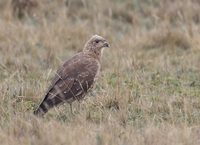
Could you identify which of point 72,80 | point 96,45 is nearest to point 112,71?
point 96,45

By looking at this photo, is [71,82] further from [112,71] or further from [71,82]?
[112,71]

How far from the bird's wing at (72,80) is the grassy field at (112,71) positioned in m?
0.20

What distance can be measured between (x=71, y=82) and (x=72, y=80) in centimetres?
3

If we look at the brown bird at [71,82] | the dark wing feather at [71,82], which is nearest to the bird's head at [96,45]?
the brown bird at [71,82]

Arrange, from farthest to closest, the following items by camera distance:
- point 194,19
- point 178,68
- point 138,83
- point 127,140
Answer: point 194,19 → point 178,68 → point 138,83 → point 127,140

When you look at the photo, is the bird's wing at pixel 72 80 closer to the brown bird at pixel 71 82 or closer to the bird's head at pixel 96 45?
the brown bird at pixel 71 82

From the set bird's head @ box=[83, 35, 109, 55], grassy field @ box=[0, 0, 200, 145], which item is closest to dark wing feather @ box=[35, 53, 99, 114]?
grassy field @ box=[0, 0, 200, 145]

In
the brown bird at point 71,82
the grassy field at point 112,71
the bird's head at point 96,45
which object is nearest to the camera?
the grassy field at point 112,71

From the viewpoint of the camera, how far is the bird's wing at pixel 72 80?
877 cm

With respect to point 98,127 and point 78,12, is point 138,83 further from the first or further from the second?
point 78,12

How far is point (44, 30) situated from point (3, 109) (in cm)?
475

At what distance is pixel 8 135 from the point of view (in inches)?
303

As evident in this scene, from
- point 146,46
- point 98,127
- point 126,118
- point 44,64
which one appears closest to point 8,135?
point 98,127

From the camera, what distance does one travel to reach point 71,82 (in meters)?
8.98
